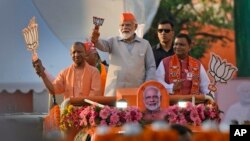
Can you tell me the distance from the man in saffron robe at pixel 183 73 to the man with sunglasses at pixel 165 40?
1.36ft

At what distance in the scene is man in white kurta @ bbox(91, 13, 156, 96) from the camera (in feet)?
30.6

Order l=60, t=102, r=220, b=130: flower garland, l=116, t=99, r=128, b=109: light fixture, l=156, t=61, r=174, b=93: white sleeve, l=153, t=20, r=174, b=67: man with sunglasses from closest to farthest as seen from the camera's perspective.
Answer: l=60, t=102, r=220, b=130: flower garland < l=116, t=99, r=128, b=109: light fixture < l=156, t=61, r=174, b=93: white sleeve < l=153, t=20, r=174, b=67: man with sunglasses

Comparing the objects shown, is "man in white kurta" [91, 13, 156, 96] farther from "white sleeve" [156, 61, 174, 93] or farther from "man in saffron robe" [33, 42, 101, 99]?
"man in saffron robe" [33, 42, 101, 99]

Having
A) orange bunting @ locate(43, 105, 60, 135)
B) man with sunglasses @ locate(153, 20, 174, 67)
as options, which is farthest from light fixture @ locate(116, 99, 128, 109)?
man with sunglasses @ locate(153, 20, 174, 67)

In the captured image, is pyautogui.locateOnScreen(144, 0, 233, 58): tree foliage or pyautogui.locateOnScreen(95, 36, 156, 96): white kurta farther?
pyautogui.locateOnScreen(144, 0, 233, 58): tree foliage

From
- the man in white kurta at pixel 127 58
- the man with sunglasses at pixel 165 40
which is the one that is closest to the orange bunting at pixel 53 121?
the man in white kurta at pixel 127 58

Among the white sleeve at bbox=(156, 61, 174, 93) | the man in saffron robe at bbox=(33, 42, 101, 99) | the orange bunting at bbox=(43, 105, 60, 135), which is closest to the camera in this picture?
the orange bunting at bbox=(43, 105, 60, 135)

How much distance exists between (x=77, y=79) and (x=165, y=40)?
111 cm

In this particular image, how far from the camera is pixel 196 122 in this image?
8.45 m

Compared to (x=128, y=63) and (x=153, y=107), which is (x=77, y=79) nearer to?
(x=128, y=63)

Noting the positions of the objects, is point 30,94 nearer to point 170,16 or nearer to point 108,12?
point 108,12

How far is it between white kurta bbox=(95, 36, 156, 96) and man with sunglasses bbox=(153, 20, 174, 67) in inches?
14.2

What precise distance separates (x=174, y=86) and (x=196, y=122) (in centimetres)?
77

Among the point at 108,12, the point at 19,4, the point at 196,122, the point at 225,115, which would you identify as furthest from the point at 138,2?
the point at 196,122
